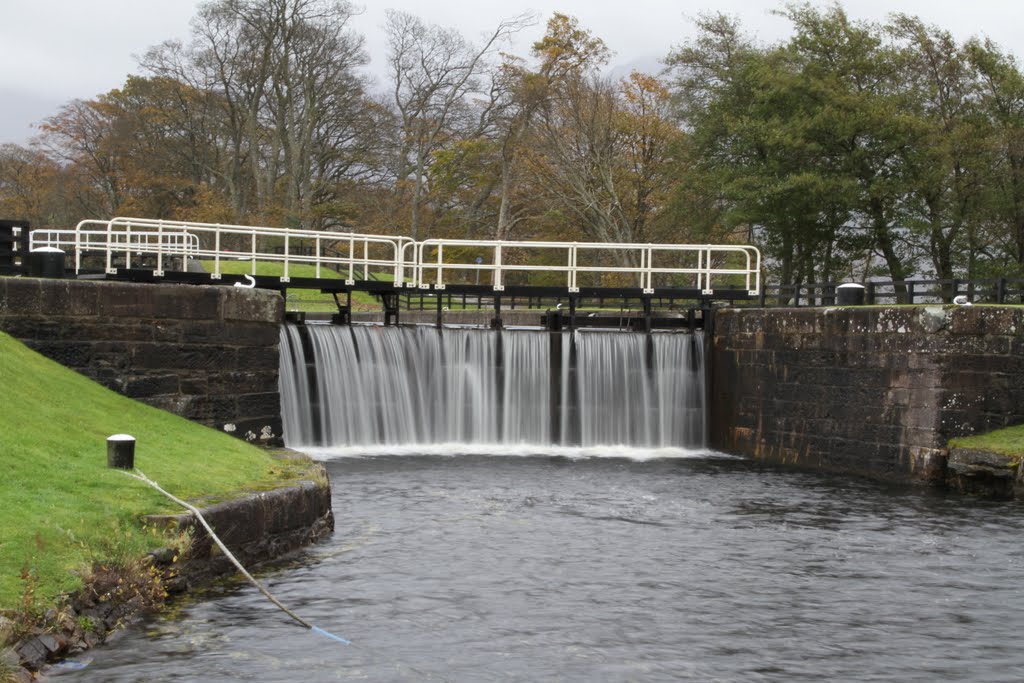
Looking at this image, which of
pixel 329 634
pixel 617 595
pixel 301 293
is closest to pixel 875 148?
pixel 301 293

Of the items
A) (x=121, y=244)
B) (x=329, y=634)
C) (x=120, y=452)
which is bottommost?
(x=329, y=634)

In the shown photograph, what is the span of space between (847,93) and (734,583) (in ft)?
93.0

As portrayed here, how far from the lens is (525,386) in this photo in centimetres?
2494

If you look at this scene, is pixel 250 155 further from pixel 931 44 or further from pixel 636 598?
pixel 636 598

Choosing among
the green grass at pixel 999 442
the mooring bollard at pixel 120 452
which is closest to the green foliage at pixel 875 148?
the green grass at pixel 999 442

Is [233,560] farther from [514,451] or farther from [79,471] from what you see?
[514,451]

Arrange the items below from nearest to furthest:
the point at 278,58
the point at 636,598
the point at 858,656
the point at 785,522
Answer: the point at 858,656 < the point at 636,598 < the point at 785,522 < the point at 278,58

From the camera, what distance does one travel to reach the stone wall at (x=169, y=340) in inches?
672

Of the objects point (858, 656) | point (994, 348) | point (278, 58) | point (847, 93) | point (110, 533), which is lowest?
point (858, 656)

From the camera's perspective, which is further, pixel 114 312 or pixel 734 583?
pixel 114 312

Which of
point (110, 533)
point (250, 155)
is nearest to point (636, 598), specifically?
point (110, 533)

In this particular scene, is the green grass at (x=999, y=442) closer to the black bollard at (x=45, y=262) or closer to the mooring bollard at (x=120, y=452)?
the mooring bollard at (x=120, y=452)

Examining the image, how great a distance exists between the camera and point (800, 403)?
899 inches

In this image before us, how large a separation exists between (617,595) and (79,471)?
218 inches
